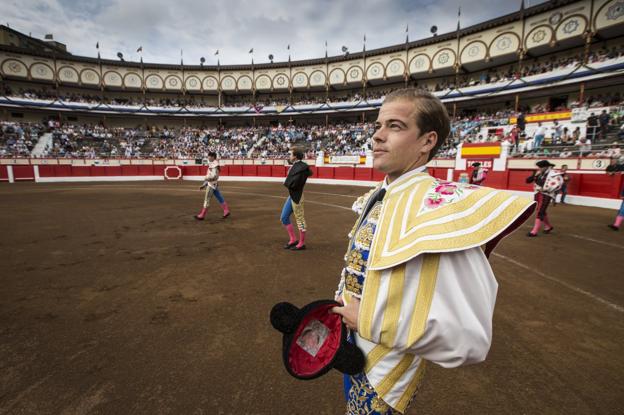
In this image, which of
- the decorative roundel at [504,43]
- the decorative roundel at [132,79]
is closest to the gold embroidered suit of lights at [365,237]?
the decorative roundel at [504,43]

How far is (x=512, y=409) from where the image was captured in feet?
6.12

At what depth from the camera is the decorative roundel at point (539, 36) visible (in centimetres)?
2212

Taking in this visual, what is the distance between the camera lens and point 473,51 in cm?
2570

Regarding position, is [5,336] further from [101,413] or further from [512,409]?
[512,409]

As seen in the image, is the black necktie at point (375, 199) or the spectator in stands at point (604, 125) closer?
the black necktie at point (375, 199)

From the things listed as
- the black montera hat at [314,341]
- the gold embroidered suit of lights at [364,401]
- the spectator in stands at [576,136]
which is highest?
the spectator in stands at [576,136]

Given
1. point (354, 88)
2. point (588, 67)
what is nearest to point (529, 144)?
point (588, 67)

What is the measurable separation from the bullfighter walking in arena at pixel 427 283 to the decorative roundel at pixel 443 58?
3155 centimetres

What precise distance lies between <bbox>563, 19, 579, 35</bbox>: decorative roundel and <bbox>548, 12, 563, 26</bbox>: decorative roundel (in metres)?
0.68

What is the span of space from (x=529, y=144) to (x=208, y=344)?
61.1 ft

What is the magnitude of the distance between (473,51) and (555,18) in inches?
218

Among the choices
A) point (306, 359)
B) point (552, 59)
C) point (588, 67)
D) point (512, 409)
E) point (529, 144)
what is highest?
point (552, 59)

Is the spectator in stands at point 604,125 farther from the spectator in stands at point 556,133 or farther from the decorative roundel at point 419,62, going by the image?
the decorative roundel at point 419,62

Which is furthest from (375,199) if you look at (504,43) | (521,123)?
(504,43)
